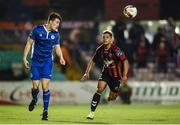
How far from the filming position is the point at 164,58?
22.1 meters

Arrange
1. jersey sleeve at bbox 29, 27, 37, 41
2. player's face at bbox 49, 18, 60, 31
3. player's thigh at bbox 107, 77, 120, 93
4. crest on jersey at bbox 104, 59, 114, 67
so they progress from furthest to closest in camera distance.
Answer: player's thigh at bbox 107, 77, 120, 93, crest on jersey at bbox 104, 59, 114, 67, jersey sleeve at bbox 29, 27, 37, 41, player's face at bbox 49, 18, 60, 31

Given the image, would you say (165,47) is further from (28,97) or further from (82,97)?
(28,97)

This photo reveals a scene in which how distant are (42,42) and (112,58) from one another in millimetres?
1685

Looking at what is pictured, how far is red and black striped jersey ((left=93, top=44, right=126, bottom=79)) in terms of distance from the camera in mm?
12656

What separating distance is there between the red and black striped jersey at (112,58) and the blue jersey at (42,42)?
111 cm

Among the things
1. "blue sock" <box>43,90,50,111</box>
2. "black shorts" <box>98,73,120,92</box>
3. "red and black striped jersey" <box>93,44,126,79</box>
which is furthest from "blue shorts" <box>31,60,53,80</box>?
"black shorts" <box>98,73,120,92</box>

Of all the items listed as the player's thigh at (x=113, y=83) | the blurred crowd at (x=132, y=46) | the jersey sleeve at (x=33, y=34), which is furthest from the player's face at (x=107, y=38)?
the blurred crowd at (x=132, y=46)

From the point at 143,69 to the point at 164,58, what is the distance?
95 centimetres

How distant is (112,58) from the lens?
12.7 meters

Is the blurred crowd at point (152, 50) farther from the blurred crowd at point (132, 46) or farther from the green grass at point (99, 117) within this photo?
the green grass at point (99, 117)

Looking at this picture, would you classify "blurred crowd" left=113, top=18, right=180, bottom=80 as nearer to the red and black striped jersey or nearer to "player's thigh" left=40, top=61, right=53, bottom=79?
the red and black striped jersey

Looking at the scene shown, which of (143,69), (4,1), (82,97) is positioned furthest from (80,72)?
(4,1)

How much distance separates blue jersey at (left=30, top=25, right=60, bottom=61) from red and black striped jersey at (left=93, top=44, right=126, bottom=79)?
3.63 feet

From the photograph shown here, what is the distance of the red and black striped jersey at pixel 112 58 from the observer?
12.7 m
